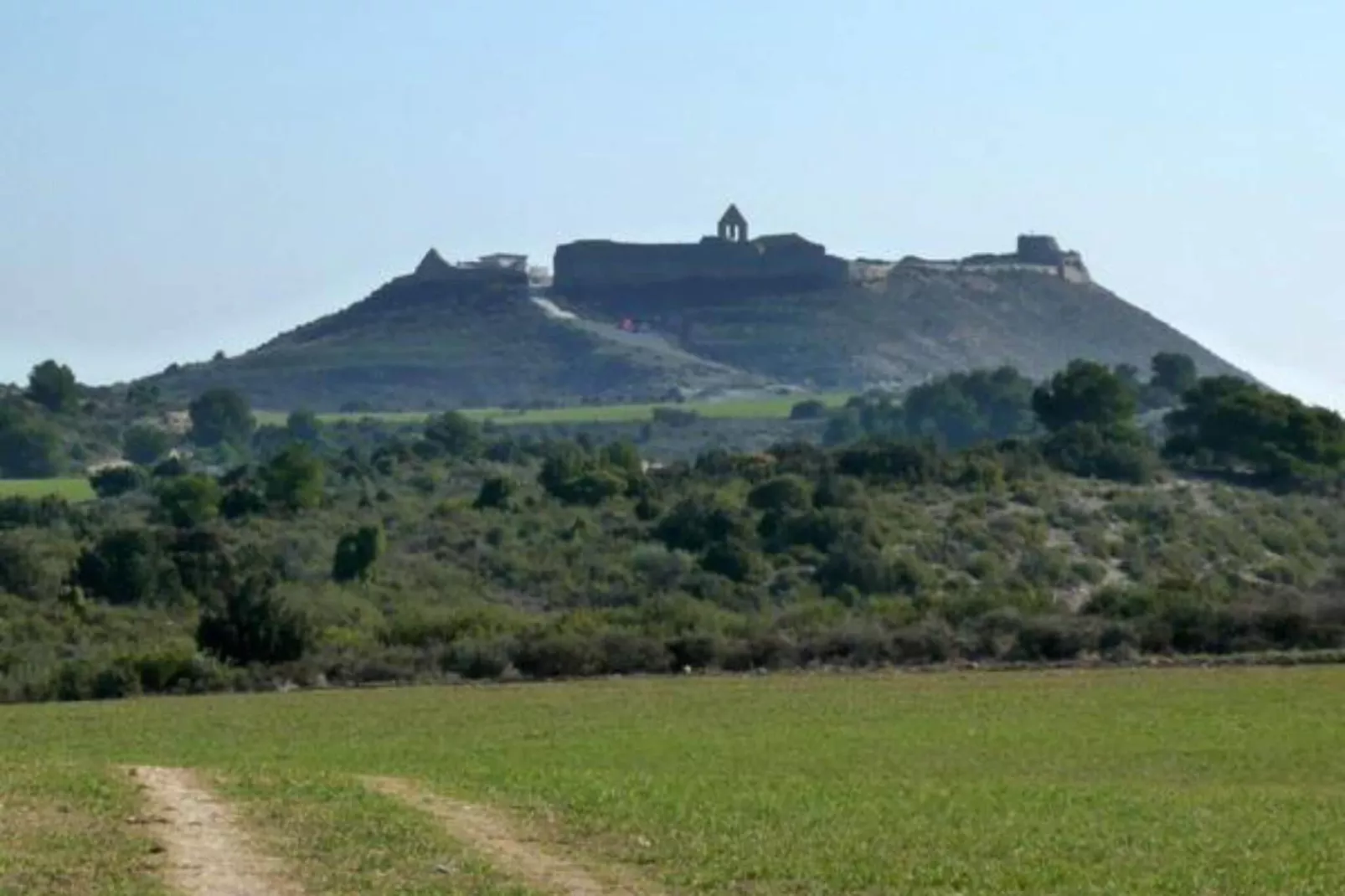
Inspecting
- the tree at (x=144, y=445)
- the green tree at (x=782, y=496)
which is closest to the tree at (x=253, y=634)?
the green tree at (x=782, y=496)

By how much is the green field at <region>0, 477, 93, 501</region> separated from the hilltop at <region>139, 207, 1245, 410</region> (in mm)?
56635

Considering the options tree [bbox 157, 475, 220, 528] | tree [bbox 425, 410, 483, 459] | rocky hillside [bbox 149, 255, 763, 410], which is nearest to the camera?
tree [bbox 157, 475, 220, 528]

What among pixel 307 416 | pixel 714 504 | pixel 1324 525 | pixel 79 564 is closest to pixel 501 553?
pixel 714 504

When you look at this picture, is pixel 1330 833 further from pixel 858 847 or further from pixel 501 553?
pixel 501 553

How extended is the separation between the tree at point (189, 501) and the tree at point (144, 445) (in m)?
48.4

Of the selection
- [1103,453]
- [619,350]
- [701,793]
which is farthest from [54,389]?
[701,793]

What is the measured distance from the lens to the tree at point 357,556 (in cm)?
7381

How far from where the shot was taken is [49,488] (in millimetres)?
113500

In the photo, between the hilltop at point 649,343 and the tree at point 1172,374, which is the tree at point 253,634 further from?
the hilltop at point 649,343

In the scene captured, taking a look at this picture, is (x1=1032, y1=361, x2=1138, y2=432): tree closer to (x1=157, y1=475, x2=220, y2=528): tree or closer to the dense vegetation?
the dense vegetation

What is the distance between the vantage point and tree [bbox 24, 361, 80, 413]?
145 m

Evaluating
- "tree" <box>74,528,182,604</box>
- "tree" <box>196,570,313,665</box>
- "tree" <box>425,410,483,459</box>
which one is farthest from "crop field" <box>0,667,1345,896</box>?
"tree" <box>425,410,483,459</box>

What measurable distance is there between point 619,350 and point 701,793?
163 metres

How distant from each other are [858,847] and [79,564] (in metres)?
49.9
